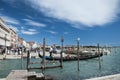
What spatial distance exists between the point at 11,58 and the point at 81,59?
774 inches

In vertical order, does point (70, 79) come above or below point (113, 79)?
below

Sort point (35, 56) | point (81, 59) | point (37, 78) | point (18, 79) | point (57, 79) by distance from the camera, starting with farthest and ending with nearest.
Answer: point (35, 56)
point (81, 59)
point (57, 79)
point (37, 78)
point (18, 79)

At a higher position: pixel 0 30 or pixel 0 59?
pixel 0 30

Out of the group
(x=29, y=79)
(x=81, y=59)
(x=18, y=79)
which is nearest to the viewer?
(x=18, y=79)

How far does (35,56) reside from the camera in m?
54.5

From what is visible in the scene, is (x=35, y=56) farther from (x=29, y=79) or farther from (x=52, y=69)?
(x=29, y=79)

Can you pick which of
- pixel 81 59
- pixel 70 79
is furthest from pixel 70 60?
pixel 70 79

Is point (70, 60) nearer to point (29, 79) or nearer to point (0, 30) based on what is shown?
point (0, 30)

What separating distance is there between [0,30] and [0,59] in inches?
570

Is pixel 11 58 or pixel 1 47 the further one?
pixel 1 47

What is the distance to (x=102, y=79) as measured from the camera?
27.3ft

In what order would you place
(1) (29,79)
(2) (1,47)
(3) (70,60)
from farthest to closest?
(2) (1,47)
(3) (70,60)
(1) (29,79)

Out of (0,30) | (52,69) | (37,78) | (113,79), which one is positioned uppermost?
(0,30)

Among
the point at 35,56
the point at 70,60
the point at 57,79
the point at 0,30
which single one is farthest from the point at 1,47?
the point at 57,79
